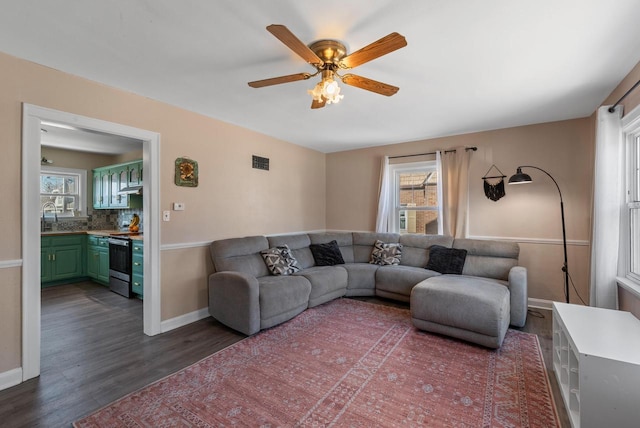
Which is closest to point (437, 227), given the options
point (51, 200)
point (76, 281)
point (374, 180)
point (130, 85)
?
point (374, 180)

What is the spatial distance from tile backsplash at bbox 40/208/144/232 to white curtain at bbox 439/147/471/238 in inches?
206

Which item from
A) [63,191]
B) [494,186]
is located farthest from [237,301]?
[63,191]

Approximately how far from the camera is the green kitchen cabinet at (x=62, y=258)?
15.3 feet

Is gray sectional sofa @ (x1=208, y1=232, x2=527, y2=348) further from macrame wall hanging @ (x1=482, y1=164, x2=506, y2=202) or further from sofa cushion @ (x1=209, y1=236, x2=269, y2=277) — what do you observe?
macrame wall hanging @ (x1=482, y1=164, x2=506, y2=202)

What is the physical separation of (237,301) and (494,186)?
3.75 meters

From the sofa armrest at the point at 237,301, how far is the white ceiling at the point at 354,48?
6.24ft

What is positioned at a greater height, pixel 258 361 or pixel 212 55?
pixel 212 55

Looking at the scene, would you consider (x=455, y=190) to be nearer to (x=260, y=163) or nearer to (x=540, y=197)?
(x=540, y=197)

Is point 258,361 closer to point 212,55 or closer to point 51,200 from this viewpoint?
point 212,55

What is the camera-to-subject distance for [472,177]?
425cm

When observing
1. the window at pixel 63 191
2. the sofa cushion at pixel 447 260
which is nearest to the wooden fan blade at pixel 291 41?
the sofa cushion at pixel 447 260

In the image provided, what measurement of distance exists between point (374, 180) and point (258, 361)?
3.65 meters

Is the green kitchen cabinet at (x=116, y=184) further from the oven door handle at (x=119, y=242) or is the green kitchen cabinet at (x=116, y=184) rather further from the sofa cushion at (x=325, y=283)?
the sofa cushion at (x=325, y=283)

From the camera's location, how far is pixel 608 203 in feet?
8.59
